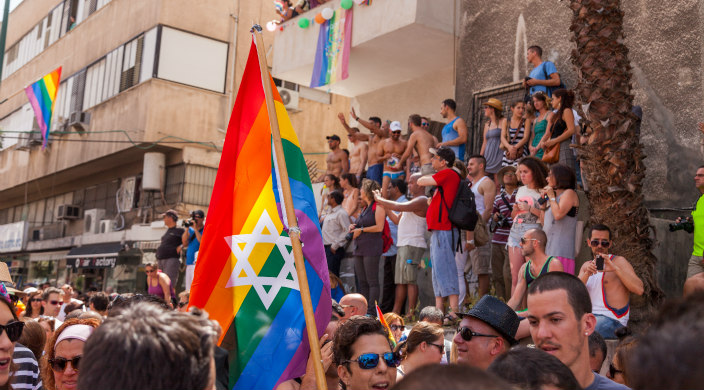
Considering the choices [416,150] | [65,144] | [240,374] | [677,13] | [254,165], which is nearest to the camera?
[240,374]

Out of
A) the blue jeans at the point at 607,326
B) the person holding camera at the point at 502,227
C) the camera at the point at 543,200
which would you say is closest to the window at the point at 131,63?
the person holding camera at the point at 502,227

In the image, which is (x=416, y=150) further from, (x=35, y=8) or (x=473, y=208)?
(x=35, y=8)

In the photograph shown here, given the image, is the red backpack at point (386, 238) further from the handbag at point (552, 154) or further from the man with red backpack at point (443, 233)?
the handbag at point (552, 154)

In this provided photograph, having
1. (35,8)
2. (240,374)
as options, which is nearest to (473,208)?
(240,374)

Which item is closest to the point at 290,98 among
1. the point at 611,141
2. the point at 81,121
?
the point at 81,121

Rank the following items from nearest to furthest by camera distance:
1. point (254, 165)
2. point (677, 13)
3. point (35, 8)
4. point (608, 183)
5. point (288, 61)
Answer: point (254, 165) < point (608, 183) < point (677, 13) < point (288, 61) < point (35, 8)

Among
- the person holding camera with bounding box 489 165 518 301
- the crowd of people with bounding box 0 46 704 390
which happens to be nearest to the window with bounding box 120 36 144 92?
the crowd of people with bounding box 0 46 704 390

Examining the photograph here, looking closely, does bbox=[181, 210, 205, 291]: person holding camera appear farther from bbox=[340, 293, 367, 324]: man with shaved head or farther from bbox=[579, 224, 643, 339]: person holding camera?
bbox=[579, 224, 643, 339]: person holding camera

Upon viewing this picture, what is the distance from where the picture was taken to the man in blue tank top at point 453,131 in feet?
35.6

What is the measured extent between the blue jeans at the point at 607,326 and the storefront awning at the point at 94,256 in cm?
1877

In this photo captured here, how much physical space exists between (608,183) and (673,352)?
21.4ft

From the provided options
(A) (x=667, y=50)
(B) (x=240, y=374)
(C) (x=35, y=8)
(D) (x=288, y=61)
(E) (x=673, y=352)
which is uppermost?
(C) (x=35, y=8)

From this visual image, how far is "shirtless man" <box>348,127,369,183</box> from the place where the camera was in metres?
13.0

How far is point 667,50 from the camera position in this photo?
392 inches
